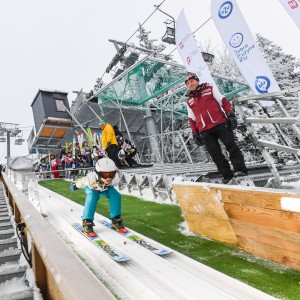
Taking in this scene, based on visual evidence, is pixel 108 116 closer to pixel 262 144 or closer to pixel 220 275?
pixel 262 144

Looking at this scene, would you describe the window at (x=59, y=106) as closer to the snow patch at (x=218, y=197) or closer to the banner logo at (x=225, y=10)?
the banner logo at (x=225, y=10)

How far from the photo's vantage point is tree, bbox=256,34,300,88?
2303 centimetres

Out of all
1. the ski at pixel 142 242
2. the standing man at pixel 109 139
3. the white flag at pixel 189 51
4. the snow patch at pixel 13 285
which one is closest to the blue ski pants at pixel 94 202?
the ski at pixel 142 242

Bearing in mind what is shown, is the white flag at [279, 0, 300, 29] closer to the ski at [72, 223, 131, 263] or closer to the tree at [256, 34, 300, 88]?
the ski at [72, 223, 131, 263]

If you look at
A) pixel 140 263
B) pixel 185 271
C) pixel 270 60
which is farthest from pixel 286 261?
pixel 270 60

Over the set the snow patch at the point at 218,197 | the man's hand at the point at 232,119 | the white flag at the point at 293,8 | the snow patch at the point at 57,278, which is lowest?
the snow patch at the point at 57,278

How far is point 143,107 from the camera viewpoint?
15977 mm

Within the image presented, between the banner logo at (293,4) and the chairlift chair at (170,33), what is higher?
the chairlift chair at (170,33)

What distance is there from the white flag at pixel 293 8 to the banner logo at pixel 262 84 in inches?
50.9

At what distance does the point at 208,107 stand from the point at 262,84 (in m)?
3.20

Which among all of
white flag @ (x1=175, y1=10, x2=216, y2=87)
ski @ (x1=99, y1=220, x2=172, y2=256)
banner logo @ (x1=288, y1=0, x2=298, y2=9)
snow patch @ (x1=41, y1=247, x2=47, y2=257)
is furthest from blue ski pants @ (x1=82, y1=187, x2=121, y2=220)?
white flag @ (x1=175, y1=10, x2=216, y2=87)

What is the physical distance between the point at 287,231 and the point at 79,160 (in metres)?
13.4

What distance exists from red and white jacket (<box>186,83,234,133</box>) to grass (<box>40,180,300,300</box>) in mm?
1617

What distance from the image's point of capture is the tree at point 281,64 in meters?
23.0
